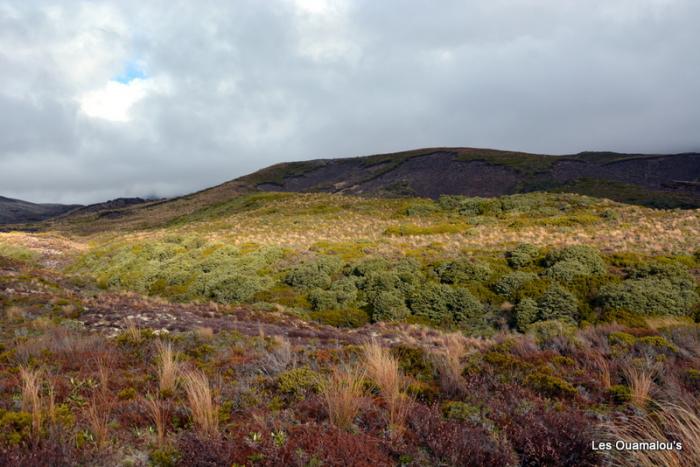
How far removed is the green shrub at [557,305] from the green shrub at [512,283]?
1237 mm

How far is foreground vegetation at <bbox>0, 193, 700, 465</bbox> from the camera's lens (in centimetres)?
400

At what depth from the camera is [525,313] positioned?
41.7 ft

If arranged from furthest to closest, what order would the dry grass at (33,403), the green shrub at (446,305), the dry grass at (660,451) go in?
the green shrub at (446,305)
the dry grass at (33,403)
the dry grass at (660,451)

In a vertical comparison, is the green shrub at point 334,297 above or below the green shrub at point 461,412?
below

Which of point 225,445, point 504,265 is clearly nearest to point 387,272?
point 504,265

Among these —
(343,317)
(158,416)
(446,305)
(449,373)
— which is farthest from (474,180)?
(158,416)

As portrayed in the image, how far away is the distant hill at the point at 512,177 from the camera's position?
62.6 meters

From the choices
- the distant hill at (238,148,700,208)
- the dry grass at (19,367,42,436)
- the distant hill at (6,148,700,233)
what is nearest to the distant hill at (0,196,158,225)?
the distant hill at (6,148,700,233)

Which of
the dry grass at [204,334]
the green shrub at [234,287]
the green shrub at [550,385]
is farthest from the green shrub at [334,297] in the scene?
the green shrub at [550,385]

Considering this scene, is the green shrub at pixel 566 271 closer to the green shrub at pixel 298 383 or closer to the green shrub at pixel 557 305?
the green shrub at pixel 557 305

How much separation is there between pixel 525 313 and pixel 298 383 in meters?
9.54

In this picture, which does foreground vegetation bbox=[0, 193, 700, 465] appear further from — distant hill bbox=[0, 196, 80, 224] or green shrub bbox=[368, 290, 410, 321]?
distant hill bbox=[0, 196, 80, 224]

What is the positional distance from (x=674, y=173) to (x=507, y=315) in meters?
95.8

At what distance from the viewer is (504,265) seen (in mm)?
16891
